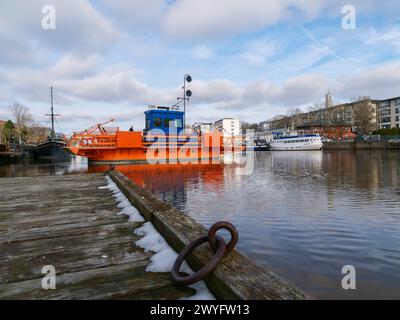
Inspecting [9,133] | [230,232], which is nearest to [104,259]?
[230,232]

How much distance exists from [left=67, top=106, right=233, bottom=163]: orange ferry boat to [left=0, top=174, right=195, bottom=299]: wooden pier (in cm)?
2212

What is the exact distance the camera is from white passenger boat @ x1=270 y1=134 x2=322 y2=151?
68.3 metres

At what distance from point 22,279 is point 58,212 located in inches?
100

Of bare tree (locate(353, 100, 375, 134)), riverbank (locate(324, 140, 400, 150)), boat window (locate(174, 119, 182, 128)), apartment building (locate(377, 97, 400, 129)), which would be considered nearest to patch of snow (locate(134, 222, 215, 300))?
boat window (locate(174, 119, 182, 128))

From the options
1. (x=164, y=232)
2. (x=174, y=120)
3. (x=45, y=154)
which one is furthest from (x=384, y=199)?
(x=45, y=154)

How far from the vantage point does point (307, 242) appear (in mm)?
5133

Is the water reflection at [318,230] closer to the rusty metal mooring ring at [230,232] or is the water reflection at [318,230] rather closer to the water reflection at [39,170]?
the rusty metal mooring ring at [230,232]

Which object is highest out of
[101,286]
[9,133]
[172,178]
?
[9,133]

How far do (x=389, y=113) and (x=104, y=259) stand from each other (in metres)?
111

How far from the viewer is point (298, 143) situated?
72625 millimetres

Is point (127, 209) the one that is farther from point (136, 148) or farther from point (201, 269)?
point (136, 148)

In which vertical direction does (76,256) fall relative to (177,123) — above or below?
below

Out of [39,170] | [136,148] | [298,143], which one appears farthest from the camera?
[298,143]

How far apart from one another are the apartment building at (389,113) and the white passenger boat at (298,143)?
38.9m
